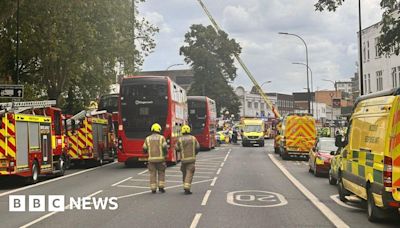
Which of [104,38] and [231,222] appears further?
[104,38]

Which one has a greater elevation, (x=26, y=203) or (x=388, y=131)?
(x=388, y=131)

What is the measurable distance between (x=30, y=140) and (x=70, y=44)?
496 inches

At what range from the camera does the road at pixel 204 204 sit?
404 inches

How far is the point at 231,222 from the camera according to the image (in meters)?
10.1

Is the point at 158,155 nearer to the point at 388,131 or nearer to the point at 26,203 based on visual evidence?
the point at 26,203

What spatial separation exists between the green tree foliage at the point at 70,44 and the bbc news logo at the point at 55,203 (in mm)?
12466

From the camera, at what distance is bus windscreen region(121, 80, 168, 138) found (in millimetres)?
24328

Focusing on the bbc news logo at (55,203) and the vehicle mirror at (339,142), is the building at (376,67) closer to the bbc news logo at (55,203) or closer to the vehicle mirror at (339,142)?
the vehicle mirror at (339,142)

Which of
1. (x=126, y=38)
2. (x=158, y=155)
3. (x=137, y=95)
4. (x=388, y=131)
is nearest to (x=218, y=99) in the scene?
(x=126, y=38)

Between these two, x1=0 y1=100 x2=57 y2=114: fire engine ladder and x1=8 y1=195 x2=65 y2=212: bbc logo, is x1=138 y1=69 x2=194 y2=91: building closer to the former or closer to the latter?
x1=0 y1=100 x2=57 y2=114: fire engine ladder

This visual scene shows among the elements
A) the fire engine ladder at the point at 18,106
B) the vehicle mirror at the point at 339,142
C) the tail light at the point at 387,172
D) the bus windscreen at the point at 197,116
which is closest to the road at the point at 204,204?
the tail light at the point at 387,172

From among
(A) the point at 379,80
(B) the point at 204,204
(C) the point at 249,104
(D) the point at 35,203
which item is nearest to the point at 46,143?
(D) the point at 35,203

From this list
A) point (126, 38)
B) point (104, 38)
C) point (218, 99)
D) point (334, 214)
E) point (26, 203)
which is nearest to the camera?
point (334, 214)

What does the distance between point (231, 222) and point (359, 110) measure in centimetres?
398
